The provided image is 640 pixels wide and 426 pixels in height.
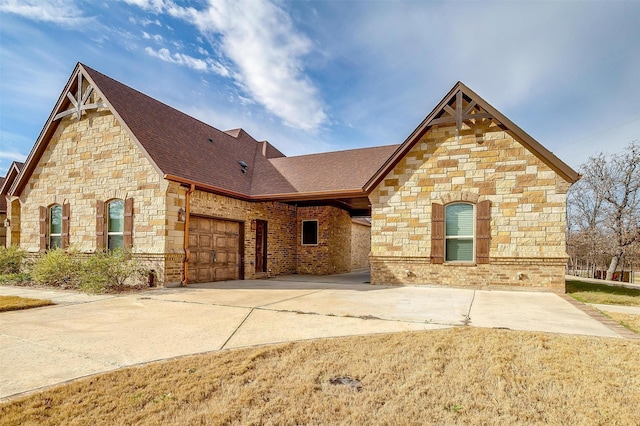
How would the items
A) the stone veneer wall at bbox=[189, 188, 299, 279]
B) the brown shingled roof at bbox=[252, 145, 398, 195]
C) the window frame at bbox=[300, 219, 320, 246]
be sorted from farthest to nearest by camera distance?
the window frame at bbox=[300, 219, 320, 246] < the brown shingled roof at bbox=[252, 145, 398, 195] < the stone veneer wall at bbox=[189, 188, 299, 279]

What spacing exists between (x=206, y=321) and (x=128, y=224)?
6.88 m

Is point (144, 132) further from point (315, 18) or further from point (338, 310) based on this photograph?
point (338, 310)

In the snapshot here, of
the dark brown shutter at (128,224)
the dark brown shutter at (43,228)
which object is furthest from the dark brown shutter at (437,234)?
the dark brown shutter at (43,228)

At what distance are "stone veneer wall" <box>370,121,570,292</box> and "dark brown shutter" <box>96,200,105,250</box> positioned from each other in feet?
30.5

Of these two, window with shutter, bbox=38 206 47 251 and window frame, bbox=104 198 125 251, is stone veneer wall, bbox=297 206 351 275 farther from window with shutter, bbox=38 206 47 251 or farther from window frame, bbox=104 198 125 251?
window with shutter, bbox=38 206 47 251

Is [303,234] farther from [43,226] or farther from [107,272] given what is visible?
[43,226]

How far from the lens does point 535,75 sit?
14211 mm

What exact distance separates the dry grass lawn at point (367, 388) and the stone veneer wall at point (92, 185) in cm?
782

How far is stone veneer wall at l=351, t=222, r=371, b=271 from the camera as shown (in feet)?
69.7

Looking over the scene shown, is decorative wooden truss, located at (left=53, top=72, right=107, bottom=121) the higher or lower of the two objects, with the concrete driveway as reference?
higher

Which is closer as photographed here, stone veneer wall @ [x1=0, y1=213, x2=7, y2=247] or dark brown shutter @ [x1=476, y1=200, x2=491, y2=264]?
dark brown shutter @ [x1=476, y1=200, x2=491, y2=264]

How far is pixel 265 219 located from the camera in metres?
15.3

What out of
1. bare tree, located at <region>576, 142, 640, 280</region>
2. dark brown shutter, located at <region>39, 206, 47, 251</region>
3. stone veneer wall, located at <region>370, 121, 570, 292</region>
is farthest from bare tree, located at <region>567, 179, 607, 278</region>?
dark brown shutter, located at <region>39, 206, 47, 251</region>

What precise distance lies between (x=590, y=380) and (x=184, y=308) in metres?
6.80
